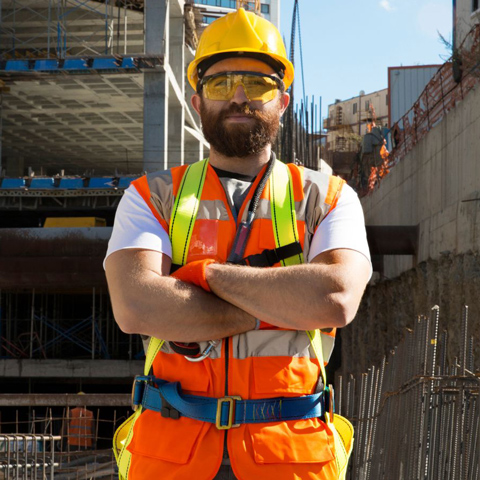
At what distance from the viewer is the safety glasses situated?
112 inches

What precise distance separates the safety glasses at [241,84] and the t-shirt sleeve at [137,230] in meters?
0.46

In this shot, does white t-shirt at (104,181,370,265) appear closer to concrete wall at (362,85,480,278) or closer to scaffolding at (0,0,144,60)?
concrete wall at (362,85,480,278)

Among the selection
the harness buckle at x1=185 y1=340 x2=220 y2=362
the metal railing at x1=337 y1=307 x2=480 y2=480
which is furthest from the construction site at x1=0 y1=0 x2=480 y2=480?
the harness buckle at x1=185 y1=340 x2=220 y2=362

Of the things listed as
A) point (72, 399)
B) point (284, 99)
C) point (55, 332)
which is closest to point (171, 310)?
point (284, 99)

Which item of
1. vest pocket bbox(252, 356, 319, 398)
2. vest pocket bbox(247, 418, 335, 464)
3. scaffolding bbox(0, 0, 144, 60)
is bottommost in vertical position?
vest pocket bbox(247, 418, 335, 464)

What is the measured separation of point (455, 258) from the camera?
12.0m

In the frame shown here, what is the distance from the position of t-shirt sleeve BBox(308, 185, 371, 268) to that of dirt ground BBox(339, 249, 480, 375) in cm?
498

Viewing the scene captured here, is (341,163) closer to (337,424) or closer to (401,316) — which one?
(401,316)

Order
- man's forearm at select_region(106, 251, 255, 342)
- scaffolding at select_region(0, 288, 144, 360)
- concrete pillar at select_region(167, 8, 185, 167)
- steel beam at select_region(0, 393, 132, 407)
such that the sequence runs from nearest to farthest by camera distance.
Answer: man's forearm at select_region(106, 251, 255, 342) < steel beam at select_region(0, 393, 132, 407) < scaffolding at select_region(0, 288, 144, 360) < concrete pillar at select_region(167, 8, 185, 167)

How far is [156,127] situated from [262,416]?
29887mm

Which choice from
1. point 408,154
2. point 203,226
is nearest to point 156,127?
point 408,154

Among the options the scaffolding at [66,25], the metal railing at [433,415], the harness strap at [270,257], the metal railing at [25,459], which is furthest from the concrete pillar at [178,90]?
the harness strap at [270,257]

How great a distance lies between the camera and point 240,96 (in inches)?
111

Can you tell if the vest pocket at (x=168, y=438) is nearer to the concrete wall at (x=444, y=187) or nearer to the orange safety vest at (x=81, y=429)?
the concrete wall at (x=444, y=187)
